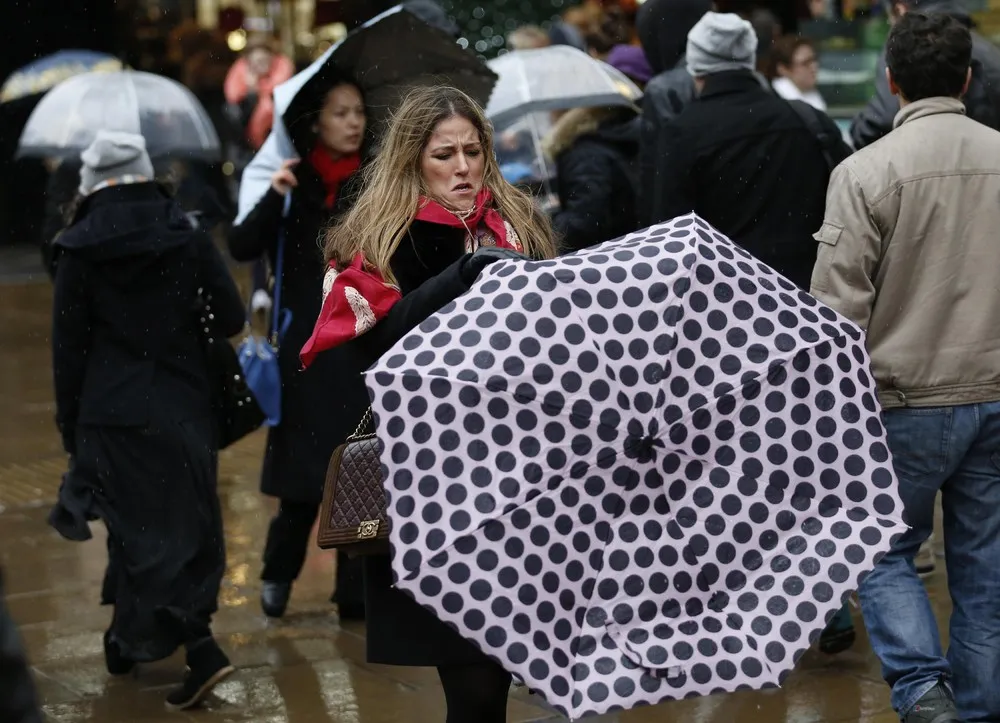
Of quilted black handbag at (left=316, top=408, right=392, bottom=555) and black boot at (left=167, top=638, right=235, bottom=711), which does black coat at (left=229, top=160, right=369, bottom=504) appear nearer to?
black boot at (left=167, top=638, right=235, bottom=711)

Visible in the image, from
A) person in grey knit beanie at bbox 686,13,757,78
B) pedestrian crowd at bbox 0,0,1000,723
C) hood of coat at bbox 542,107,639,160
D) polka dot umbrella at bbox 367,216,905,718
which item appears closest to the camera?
polka dot umbrella at bbox 367,216,905,718

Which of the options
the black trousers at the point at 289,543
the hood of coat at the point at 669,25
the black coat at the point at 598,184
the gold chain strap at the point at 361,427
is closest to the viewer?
the gold chain strap at the point at 361,427

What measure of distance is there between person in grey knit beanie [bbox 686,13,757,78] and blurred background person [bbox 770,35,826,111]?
3998mm

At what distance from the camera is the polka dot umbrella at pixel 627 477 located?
3.47m

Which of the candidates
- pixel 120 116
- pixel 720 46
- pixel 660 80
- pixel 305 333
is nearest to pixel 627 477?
pixel 720 46

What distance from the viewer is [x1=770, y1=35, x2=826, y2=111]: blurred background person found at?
10492 mm

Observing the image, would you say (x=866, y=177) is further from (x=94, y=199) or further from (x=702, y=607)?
(x=94, y=199)

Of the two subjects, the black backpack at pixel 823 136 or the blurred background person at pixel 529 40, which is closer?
the black backpack at pixel 823 136

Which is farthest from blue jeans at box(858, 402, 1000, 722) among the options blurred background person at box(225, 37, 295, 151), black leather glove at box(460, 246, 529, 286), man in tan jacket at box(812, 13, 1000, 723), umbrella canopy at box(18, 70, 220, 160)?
blurred background person at box(225, 37, 295, 151)

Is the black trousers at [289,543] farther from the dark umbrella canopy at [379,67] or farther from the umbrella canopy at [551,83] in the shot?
the umbrella canopy at [551,83]

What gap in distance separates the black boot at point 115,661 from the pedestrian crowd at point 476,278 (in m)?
0.02

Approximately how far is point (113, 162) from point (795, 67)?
560 centimetres

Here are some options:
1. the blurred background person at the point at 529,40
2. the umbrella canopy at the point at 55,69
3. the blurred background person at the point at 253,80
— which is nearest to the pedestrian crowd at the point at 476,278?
the blurred background person at the point at 529,40

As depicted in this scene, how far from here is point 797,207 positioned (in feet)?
20.6
